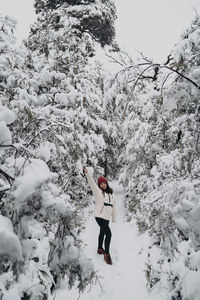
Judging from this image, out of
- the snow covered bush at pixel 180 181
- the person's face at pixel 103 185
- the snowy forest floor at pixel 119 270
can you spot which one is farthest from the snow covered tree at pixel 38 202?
the person's face at pixel 103 185

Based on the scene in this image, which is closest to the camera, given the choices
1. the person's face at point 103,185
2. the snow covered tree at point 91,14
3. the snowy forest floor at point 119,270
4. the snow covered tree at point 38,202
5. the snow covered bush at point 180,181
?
the snow covered tree at point 38,202

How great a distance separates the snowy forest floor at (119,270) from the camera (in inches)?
145

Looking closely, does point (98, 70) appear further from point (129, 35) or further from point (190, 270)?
point (190, 270)

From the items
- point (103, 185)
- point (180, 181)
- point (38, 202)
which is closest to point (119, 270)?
point (103, 185)

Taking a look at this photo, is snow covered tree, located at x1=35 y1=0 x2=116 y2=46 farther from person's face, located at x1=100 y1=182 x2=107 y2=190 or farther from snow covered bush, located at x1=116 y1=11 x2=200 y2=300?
snow covered bush, located at x1=116 y1=11 x2=200 y2=300

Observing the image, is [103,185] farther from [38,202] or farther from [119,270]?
[38,202]

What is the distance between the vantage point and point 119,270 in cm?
460

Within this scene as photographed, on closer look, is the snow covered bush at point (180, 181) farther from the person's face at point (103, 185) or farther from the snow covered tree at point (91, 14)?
the snow covered tree at point (91, 14)

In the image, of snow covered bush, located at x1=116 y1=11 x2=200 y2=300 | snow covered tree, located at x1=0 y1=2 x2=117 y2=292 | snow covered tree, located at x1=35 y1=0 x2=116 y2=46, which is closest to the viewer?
snow covered tree, located at x1=0 y1=2 x2=117 y2=292

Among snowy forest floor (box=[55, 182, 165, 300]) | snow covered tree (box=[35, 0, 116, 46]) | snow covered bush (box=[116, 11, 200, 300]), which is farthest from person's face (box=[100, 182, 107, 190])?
snow covered tree (box=[35, 0, 116, 46])

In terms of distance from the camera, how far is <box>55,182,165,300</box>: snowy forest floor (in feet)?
12.1

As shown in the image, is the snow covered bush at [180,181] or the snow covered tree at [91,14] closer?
the snow covered bush at [180,181]

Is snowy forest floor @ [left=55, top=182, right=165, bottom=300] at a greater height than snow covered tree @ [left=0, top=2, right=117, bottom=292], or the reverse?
snow covered tree @ [left=0, top=2, right=117, bottom=292]

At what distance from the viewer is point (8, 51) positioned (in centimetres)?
686
